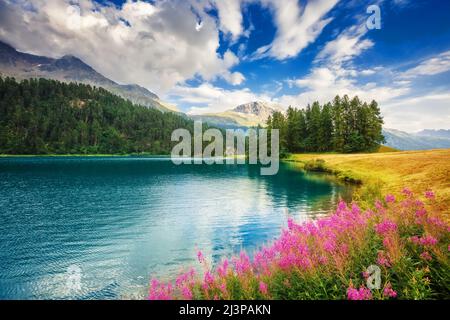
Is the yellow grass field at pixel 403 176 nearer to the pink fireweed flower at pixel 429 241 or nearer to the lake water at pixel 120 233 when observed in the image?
the lake water at pixel 120 233

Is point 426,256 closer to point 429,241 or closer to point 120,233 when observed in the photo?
point 429,241

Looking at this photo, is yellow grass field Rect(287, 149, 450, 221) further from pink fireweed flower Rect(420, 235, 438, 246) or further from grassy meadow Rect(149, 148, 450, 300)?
pink fireweed flower Rect(420, 235, 438, 246)

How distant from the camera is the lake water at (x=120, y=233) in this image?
12672mm

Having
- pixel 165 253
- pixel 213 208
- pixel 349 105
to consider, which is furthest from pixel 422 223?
pixel 349 105

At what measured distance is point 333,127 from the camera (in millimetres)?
117188

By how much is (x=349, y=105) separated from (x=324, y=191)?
9030 cm

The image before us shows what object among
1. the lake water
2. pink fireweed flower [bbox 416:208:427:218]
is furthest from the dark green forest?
pink fireweed flower [bbox 416:208:427:218]

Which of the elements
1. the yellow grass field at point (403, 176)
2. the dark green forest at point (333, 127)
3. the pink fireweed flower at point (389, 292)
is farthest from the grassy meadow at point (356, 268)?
the dark green forest at point (333, 127)

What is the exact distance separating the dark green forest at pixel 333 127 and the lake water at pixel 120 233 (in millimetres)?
82130

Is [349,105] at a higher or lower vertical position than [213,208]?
higher

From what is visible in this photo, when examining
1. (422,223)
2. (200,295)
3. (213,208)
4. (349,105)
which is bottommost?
(213,208)

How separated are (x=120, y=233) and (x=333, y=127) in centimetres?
11482

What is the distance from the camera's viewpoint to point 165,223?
2372 cm
